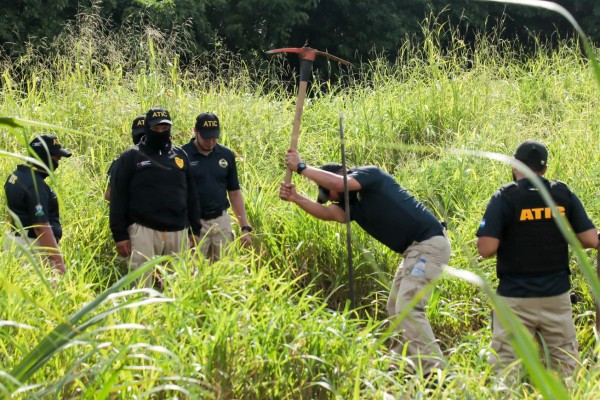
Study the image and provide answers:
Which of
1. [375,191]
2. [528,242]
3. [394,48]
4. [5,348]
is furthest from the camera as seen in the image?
[394,48]

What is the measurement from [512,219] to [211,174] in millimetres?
2556

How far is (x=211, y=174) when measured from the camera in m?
6.98

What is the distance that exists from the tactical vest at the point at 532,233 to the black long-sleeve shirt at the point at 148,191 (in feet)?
7.50

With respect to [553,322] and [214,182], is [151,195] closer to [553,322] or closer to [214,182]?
[214,182]

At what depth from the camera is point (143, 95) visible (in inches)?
396

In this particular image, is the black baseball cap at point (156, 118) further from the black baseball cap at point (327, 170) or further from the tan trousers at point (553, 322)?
the tan trousers at point (553, 322)

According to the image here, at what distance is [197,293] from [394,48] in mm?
15188

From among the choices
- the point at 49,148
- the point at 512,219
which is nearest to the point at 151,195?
the point at 49,148

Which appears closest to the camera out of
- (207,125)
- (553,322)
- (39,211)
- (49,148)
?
(553,322)

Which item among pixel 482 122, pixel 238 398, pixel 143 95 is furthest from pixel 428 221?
pixel 143 95

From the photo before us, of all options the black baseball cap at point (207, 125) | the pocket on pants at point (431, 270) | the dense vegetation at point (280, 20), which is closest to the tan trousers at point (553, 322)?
the pocket on pants at point (431, 270)

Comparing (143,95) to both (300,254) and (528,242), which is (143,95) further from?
(528,242)

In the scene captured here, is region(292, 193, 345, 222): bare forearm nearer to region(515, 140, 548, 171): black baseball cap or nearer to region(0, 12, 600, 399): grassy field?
region(0, 12, 600, 399): grassy field

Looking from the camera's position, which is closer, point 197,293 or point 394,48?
point 197,293
